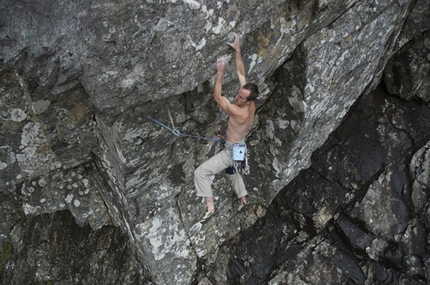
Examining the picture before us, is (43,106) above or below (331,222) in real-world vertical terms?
above

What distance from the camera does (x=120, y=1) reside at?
17.0ft

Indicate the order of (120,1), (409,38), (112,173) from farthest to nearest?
(409,38), (112,173), (120,1)

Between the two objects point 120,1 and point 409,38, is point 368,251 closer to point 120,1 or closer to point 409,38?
point 409,38

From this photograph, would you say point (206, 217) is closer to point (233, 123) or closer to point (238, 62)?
point (233, 123)

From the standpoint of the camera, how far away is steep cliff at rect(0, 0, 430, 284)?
549 cm

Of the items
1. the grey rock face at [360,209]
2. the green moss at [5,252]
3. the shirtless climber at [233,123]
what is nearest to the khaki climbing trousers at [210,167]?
the shirtless climber at [233,123]

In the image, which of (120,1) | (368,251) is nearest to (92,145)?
(120,1)

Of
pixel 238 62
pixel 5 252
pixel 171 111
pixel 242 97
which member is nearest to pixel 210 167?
pixel 171 111

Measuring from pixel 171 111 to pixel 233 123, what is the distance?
993 mm

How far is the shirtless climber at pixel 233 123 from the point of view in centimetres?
636

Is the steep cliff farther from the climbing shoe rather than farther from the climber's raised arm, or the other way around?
the climbing shoe

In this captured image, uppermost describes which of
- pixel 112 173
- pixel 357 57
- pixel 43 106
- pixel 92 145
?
pixel 357 57

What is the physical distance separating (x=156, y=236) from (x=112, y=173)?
6.08 feet

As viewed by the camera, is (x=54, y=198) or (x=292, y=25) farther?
(x=54, y=198)
